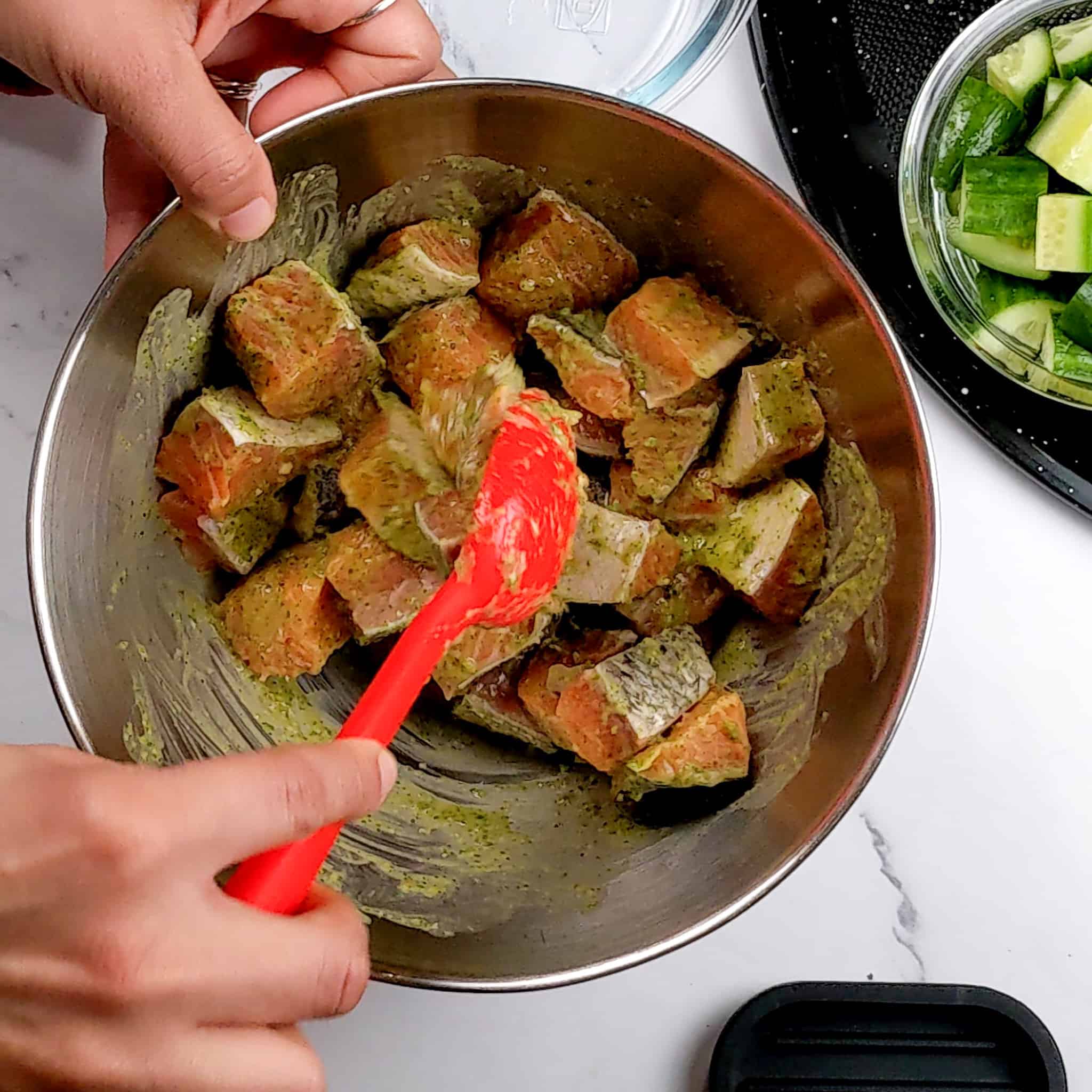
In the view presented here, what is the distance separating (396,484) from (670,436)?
337mm

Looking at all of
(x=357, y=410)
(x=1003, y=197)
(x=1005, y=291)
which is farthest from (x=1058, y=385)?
(x=357, y=410)

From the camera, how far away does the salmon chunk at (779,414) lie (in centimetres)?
125

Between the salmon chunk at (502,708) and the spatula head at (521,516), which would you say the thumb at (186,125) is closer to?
the spatula head at (521,516)

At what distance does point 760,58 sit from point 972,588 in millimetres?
754

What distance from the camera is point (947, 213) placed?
1.44 meters

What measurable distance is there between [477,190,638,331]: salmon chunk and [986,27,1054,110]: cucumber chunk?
54cm

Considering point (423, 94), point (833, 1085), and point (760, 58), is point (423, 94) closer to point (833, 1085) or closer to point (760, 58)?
point (760, 58)

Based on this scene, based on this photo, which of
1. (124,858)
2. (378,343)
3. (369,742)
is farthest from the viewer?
(378,343)

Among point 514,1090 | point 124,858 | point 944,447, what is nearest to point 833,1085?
point 514,1090

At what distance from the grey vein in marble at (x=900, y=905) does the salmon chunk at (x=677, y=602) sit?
1.20 feet

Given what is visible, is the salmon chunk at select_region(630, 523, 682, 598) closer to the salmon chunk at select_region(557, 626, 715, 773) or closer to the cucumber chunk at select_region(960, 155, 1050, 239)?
the salmon chunk at select_region(557, 626, 715, 773)

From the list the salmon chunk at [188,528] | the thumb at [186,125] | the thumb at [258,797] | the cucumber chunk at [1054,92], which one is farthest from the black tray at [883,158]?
the thumb at [258,797]

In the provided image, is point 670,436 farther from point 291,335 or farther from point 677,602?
point 291,335

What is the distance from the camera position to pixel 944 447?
4.75ft
